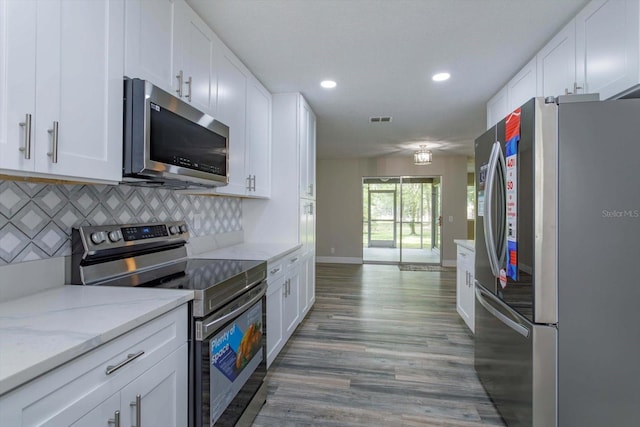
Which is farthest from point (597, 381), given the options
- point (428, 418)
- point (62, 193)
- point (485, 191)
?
point (62, 193)

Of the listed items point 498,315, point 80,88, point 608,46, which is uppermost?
point 608,46

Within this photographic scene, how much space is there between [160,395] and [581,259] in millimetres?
1820

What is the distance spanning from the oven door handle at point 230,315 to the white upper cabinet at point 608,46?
2.21 m

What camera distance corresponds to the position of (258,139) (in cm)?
296

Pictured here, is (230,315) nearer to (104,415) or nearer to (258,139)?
(104,415)

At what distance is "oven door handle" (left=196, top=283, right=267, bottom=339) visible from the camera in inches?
52.7

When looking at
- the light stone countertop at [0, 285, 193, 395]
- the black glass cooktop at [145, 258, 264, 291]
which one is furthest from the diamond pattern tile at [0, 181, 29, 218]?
the black glass cooktop at [145, 258, 264, 291]

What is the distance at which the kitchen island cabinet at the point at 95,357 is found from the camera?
73 centimetres

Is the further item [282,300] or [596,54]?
[282,300]

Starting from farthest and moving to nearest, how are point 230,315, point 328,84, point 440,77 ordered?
point 328,84, point 440,77, point 230,315

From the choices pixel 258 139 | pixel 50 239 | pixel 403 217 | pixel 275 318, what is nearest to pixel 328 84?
pixel 258 139

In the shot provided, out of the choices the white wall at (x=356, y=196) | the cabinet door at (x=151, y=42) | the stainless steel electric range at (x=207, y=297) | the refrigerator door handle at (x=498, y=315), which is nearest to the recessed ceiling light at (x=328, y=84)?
A: the cabinet door at (x=151, y=42)

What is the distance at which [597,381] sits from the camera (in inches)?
57.3

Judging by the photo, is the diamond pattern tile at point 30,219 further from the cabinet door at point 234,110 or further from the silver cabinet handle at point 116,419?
the cabinet door at point 234,110
